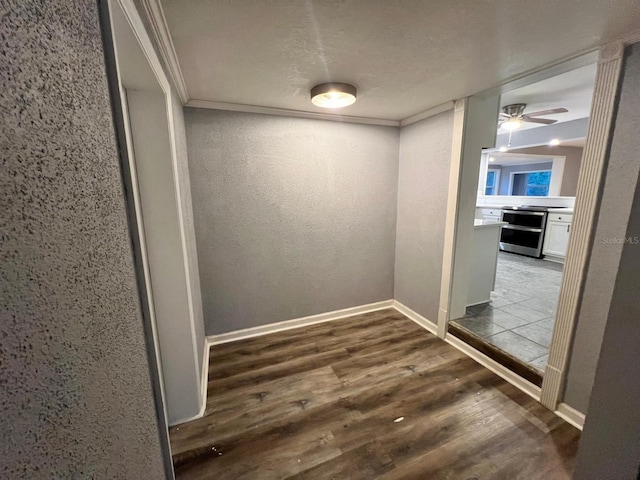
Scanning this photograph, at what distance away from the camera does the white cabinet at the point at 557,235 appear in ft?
14.4

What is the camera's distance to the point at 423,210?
2.61 meters

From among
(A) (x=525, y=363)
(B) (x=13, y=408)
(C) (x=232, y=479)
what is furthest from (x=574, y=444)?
(B) (x=13, y=408)

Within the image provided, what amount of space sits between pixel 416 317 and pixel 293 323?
132cm

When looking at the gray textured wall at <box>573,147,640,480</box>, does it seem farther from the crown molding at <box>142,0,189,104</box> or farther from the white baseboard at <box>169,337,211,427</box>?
the white baseboard at <box>169,337,211,427</box>

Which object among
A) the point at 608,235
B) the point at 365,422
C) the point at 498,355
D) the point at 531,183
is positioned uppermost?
the point at 531,183

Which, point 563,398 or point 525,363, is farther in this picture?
point 525,363

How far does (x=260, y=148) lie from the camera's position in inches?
91.2

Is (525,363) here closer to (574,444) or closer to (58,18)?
(574,444)

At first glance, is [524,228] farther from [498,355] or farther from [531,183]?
[531,183]

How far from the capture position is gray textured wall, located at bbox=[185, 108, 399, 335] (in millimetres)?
2240

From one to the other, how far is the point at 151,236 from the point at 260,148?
1.26m

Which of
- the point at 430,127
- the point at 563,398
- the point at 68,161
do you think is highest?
the point at 430,127

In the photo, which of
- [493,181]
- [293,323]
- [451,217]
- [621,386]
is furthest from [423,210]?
[493,181]

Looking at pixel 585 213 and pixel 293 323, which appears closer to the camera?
pixel 585 213
